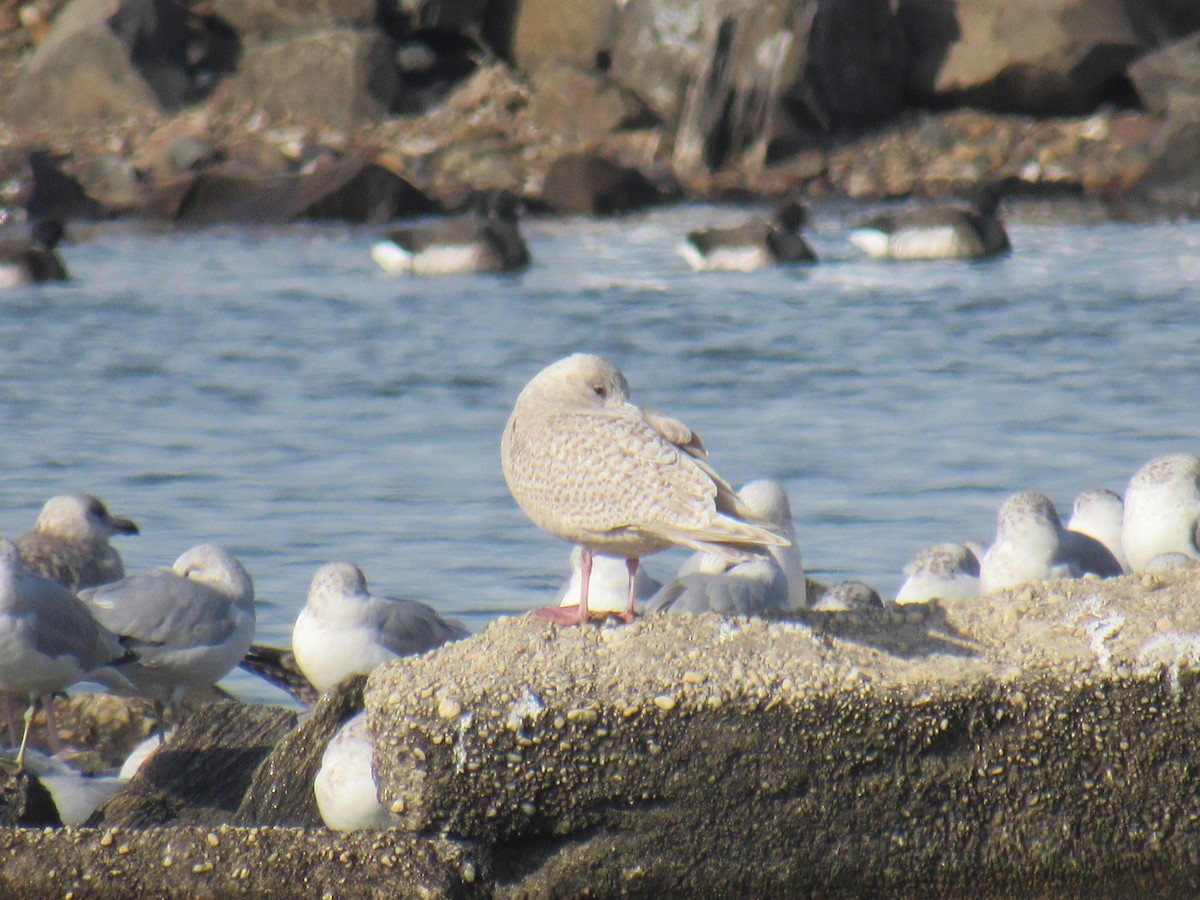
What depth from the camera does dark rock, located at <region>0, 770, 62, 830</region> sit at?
4250 millimetres

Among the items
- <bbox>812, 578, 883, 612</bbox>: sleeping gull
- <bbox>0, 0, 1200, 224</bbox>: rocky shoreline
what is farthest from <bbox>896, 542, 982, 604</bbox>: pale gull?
<bbox>0, 0, 1200, 224</bbox>: rocky shoreline

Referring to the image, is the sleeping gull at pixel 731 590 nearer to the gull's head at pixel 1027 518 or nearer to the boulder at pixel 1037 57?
the gull's head at pixel 1027 518

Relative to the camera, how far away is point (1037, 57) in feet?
87.1

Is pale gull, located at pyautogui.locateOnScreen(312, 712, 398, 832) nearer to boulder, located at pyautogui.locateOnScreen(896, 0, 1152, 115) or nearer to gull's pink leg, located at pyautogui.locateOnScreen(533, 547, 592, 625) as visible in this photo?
gull's pink leg, located at pyautogui.locateOnScreen(533, 547, 592, 625)

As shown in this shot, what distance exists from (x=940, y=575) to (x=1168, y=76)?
70.8 feet

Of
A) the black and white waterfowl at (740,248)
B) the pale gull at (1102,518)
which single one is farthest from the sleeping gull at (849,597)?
the black and white waterfowl at (740,248)

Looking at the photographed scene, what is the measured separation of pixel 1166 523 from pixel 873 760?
3.22 m

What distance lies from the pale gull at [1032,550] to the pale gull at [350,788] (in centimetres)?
268

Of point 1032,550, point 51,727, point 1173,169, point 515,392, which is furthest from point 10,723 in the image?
point 1173,169

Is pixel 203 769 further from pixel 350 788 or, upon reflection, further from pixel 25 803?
pixel 350 788

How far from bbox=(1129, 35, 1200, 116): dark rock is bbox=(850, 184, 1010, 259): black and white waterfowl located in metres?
8.33

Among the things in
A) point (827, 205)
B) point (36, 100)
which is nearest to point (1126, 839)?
point (827, 205)

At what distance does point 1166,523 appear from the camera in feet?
21.6

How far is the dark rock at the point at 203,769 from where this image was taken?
14.9ft
